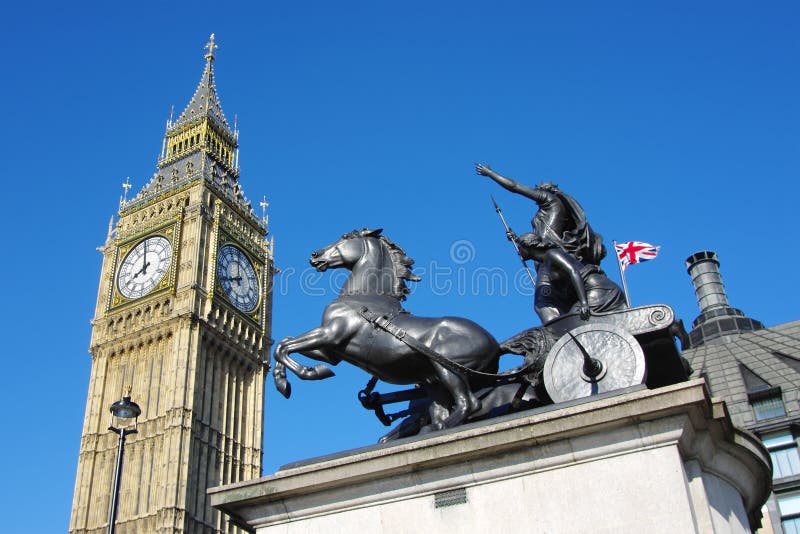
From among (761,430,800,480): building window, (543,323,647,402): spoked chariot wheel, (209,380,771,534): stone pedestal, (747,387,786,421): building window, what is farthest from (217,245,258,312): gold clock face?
(209,380,771,534): stone pedestal

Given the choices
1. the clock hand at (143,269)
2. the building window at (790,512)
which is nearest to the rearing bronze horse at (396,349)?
the building window at (790,512)

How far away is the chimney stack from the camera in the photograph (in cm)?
4116

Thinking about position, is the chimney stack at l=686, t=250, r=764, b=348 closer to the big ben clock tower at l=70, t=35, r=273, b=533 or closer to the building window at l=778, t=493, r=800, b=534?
the building window at l=778, t=493, r=800, b=534

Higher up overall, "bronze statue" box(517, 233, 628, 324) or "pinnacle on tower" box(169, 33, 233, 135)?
"pinnacle on tower" box(169, 33, 233, 135)

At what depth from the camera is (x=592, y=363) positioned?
22.8 ft

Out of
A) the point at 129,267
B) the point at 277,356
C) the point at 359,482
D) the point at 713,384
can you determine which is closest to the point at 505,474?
the point at 359,482

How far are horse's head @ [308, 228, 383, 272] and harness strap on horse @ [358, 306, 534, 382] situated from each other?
3.23 feet

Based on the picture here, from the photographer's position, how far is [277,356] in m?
8.02

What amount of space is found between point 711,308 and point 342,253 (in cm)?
3988

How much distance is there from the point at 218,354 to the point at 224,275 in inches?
195

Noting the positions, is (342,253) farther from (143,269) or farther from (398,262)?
(143,269)

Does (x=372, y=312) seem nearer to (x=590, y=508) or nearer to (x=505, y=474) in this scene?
(x=505, y=474)

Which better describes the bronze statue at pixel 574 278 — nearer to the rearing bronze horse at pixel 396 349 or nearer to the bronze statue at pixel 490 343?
the bronze statue at pixel 490 343

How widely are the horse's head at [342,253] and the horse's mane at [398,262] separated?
21mm
